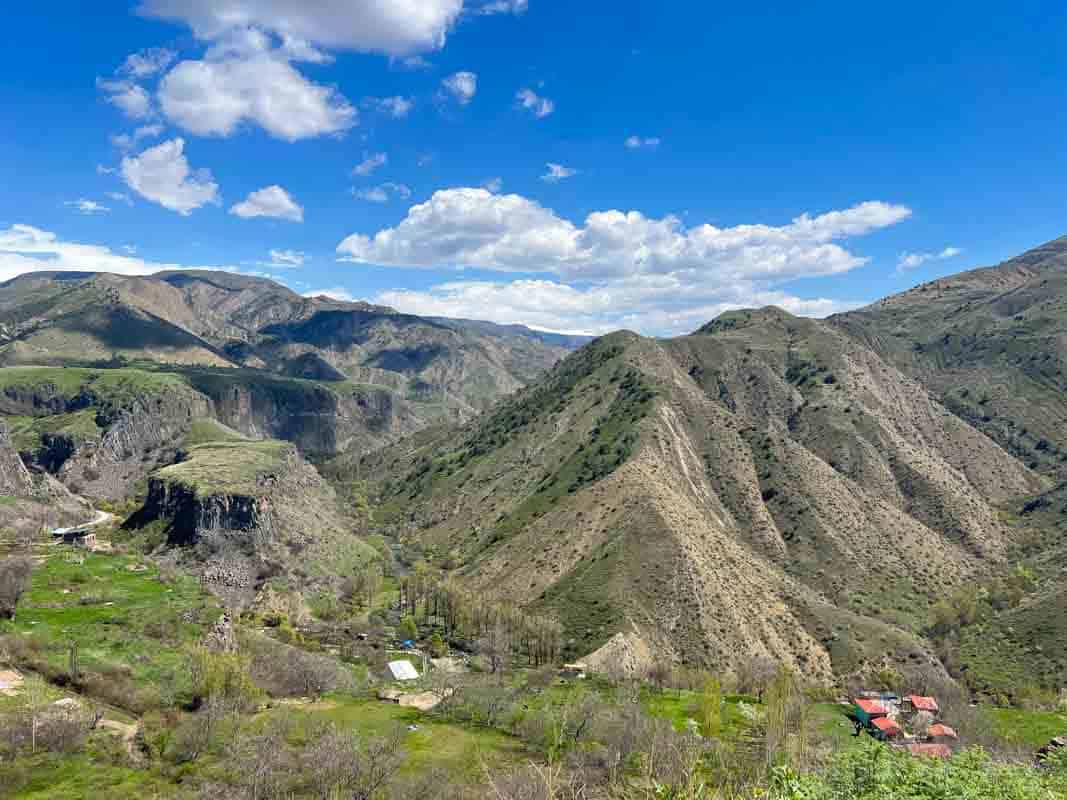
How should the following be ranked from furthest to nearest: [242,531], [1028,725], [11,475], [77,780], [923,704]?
[11,475], [242,531], [923,704], [1028,725], [77,780]

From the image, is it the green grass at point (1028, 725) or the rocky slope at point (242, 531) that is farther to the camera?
the rocky slope at point (242, 531)

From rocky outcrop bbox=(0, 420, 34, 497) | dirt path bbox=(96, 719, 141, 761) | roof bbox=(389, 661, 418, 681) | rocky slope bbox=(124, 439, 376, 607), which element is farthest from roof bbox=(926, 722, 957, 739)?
rocky outcrop bbox=(0, 420, 34, 497)

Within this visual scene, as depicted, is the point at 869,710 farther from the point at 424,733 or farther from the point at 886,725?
the point at 424,733

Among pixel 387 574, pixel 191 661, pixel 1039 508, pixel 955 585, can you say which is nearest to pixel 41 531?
pixel 387 574

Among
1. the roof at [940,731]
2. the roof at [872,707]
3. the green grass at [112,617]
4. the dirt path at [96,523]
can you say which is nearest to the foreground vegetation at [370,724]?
the green grass at [112,617]

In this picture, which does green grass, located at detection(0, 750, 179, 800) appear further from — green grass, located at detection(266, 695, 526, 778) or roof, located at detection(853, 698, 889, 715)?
roof, located at detection(853, 698, 889, 715)

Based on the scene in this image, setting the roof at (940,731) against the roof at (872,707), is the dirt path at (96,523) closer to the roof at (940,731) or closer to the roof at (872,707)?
the roof at (872,707)

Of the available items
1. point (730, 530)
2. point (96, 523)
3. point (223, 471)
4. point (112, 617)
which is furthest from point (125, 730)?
point (96, 523)
